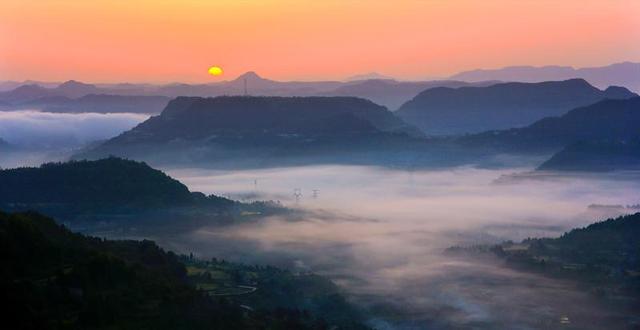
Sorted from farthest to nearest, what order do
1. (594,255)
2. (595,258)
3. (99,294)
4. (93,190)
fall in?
(93,190) < (594,255) < (595,258) < (99,294)

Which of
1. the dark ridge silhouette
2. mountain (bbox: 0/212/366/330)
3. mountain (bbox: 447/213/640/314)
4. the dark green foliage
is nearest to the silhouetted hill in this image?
the dark ridge silhouette

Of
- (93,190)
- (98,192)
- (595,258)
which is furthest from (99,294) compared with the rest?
(93,190)

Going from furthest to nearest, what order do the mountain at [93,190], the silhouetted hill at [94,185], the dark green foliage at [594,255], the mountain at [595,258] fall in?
the silhouetted hill at [94,185]
the mountain at [93,190]
the dark green foliage at [594,255]
the mountain at [595,258]

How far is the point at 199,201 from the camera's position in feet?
635

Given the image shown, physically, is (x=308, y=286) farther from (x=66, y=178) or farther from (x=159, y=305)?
(x=66, y=178)

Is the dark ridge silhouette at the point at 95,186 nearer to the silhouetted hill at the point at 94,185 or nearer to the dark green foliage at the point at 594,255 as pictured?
the silhouetted hill at the point at 94,185

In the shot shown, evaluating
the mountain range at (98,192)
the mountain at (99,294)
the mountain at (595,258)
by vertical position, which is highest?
the mountain range at (98,192)

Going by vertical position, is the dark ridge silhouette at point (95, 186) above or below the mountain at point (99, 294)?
above

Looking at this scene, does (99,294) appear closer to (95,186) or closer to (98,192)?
(98,192)

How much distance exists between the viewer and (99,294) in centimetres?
7188

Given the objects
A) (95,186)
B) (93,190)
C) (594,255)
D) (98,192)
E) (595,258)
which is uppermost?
(95,186)

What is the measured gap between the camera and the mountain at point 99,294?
219 ft

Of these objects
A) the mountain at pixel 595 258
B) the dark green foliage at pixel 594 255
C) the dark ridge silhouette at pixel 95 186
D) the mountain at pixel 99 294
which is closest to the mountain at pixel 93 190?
the dark ridge silhouette at pixel 95 186

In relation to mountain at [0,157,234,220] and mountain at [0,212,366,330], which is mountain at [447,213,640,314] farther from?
mountain at [0,157,234,220]
